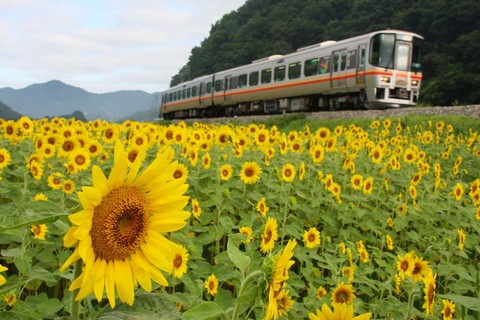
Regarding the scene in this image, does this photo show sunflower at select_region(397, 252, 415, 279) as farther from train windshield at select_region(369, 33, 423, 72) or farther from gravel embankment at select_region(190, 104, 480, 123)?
train windshield at select_region(369, 33, 423, 72)

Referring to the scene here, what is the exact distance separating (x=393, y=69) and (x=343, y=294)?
615 inches

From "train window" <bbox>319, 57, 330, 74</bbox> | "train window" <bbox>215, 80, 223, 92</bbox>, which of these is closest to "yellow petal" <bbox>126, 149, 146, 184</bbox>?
"train window" <bbox>319, 57, 330, 74</bbox>

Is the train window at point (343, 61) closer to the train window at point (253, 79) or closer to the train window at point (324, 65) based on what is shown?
the train window at point (324, 65)

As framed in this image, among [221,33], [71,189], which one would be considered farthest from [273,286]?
[221,33]

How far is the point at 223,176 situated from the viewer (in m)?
3.71

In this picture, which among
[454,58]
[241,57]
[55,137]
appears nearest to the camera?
[55,137]

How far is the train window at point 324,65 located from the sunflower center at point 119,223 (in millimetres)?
17158

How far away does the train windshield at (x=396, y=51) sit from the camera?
16.0m

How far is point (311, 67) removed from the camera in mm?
18406

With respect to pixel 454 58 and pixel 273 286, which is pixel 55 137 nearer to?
pixel 273 286

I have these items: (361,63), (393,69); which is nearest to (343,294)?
(361,63)

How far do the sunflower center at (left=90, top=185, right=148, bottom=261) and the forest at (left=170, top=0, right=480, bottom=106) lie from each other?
29094mm

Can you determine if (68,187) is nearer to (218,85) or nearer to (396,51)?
(396,51)

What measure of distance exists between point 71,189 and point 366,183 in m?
2.52
